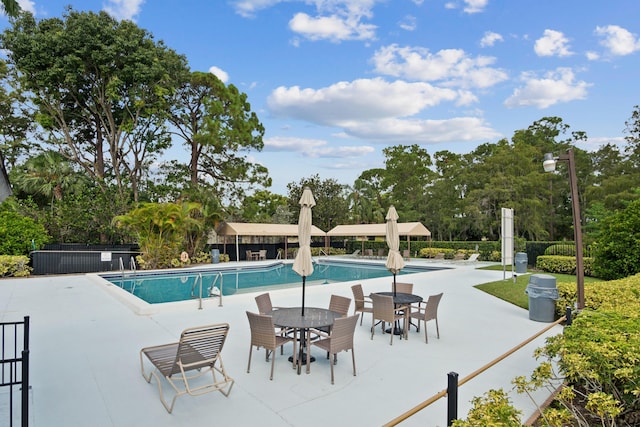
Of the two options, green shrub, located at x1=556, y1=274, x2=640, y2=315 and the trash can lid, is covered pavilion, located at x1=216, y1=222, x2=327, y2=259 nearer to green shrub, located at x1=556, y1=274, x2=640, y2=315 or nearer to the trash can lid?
the trash can lid

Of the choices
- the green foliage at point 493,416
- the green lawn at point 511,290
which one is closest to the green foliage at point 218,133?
the green lawn at point 511,290

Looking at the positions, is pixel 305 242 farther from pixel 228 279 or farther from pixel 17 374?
pixel 228 279

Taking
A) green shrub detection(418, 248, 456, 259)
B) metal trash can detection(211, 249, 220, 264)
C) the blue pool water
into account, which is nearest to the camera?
the blue pool water

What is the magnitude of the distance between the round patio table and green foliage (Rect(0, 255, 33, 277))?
14896mm

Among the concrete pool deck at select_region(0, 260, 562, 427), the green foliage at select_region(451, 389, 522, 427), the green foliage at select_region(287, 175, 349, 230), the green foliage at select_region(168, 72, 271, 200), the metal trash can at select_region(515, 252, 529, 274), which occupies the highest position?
the green foliage at select_region(168, 72, 271, 200)

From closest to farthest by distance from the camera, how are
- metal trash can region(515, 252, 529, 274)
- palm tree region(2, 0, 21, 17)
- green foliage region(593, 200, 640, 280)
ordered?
palm tree region(2, 0, 21, 17) < green foliage region(593, 200, 640, 280) < metal trash can region(515, 252, 529, 274)

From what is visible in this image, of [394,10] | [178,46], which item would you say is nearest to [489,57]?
[394,10]

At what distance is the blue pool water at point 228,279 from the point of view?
12.8 metres

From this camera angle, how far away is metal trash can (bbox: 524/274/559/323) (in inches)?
307

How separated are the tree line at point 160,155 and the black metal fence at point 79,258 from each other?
69.1 inches

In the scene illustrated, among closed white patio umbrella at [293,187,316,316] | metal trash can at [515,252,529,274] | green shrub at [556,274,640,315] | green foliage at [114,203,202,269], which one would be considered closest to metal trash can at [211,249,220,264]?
green foliage at [114,203,202,269]

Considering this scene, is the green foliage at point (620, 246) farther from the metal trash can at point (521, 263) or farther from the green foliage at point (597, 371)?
the green foliage at point (597, 371)

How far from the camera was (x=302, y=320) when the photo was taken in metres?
5.20

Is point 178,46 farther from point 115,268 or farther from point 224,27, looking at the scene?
point 115,268
